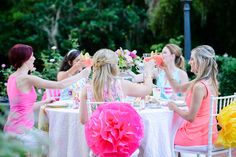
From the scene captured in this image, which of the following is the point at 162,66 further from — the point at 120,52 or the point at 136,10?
the point at 136,10

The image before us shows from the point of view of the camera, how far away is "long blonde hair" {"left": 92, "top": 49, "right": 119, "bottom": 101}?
370 cm

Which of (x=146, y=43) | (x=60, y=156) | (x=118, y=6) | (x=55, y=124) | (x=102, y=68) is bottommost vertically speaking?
(x=60, y=156)

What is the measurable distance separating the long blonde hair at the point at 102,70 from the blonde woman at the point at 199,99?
0.54 m

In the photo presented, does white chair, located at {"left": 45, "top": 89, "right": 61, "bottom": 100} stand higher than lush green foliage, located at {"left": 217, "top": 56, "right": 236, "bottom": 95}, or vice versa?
lush green foliage, located at {"left": 217, "top": 56, "right": 236, "bottom": 95}

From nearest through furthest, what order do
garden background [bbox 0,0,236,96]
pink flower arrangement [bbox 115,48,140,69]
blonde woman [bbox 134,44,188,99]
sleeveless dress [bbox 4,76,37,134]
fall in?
1. sleeveless dress [bbox 4,76,37,134]
2. pink flower arrangement [bbox 115,48,140,69]
3. blonde woman [bbox 134,44,188,99]
4. garden background [bbox 0,0,236,96]

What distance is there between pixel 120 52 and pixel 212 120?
3.72 ft

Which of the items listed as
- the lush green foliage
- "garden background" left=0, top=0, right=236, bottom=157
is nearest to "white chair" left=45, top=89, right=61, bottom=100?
the lush green foliage

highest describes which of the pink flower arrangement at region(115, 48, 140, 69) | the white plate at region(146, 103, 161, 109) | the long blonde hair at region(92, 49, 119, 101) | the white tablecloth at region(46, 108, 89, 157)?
the pink flower arrangement at region(115, 48, 140, 69)

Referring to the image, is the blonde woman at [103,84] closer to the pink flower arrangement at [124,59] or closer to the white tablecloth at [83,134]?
the white tablecloth at [83,134]

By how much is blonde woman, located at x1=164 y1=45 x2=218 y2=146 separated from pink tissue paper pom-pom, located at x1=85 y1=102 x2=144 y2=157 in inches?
22.9

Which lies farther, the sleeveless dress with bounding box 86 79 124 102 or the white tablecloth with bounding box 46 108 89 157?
the white tablecloth with bounding box 46 108 89 157

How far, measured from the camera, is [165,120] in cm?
388

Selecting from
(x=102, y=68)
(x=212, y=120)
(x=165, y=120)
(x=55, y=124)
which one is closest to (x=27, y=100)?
(x=55, y=124)

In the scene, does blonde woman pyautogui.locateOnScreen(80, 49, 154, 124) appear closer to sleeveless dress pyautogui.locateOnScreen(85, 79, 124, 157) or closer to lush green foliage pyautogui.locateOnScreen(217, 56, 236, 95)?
sleeveless dress pyautogui.locateOnScreen(85, 79, 124, 157)
